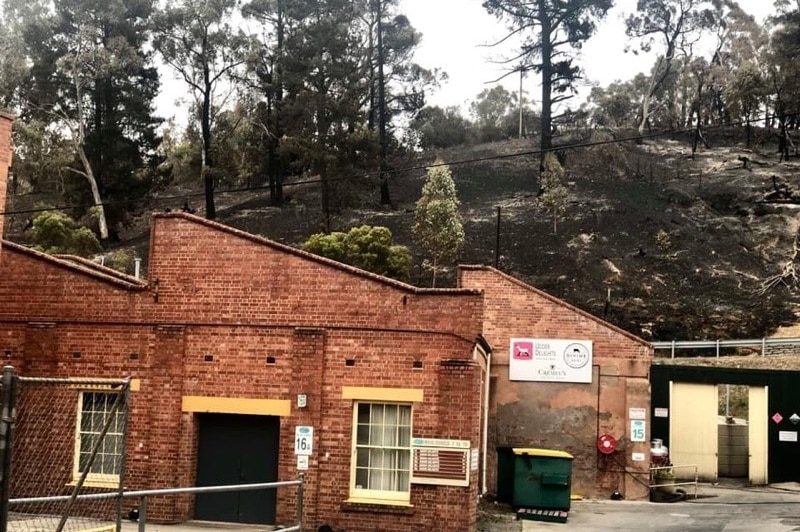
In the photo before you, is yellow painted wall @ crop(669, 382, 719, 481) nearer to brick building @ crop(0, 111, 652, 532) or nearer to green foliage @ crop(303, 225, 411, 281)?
brick building @ crop(0, 111, 652, 532)

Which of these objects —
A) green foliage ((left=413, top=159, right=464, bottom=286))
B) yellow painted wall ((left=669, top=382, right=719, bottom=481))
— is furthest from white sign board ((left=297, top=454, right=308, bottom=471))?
green foliage ((left=413, top=159, right=464, bottom=286))

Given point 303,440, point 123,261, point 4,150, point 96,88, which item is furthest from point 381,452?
point 96,88

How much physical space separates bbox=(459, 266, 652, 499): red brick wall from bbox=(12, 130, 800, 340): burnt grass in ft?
64.8

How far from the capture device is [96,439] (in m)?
15.1

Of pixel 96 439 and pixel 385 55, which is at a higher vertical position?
pixel 385 55

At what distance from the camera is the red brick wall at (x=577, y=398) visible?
20531 mm

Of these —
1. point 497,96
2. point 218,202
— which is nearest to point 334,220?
point 218,202

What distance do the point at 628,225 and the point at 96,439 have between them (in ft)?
140

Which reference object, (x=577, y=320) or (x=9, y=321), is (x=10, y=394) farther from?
(x=577, y=320)

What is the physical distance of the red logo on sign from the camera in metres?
20.9

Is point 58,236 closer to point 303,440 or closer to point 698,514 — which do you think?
point 303,440

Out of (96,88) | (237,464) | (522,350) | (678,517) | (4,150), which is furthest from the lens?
(96,88)

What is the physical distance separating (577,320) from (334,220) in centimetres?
3442

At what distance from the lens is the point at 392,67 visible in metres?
64.2
